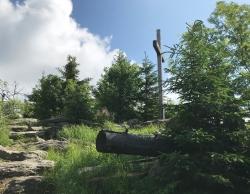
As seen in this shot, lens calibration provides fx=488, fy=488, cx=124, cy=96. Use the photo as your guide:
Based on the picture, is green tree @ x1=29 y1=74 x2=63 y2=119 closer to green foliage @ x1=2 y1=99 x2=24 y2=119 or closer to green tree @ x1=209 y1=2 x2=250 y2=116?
green foliage @ x1=2 y1=99 x2=24 y2=119

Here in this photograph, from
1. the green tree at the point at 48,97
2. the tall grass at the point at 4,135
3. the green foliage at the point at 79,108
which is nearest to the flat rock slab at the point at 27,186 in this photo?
the tall grass at the point at 4,135

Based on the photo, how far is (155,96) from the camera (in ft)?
78.1

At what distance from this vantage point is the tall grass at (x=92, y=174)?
9.84 metres

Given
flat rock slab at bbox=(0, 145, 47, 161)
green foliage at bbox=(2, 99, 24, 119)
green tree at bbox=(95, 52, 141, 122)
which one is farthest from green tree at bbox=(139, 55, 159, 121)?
flat rock slab at bbox=(0, 145, 47, 161)

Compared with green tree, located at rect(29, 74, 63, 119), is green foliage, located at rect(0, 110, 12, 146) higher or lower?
lower

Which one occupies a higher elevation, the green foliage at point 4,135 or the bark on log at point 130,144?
the green foliage at point 4,135

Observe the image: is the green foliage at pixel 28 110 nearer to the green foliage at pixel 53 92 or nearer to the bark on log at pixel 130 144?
the green foliage at pixel 53 92

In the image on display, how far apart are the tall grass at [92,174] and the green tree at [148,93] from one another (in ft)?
36.1

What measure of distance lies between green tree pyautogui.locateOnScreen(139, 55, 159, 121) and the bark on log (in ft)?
43.2

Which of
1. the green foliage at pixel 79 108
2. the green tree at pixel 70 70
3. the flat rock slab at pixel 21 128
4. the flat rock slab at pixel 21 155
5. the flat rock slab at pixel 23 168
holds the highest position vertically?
the green tree at pixel 70 70

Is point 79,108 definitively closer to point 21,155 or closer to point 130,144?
point 21,155

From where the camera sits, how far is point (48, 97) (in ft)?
96.4

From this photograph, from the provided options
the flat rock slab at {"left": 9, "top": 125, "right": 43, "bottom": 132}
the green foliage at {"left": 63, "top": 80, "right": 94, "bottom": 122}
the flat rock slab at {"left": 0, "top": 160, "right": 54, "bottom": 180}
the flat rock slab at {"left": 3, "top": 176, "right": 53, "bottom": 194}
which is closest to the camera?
the flat rock slab at {"left": 3, "top": 176, "right": 53, "bottom": 194}

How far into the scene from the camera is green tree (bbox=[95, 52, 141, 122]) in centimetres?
2252
